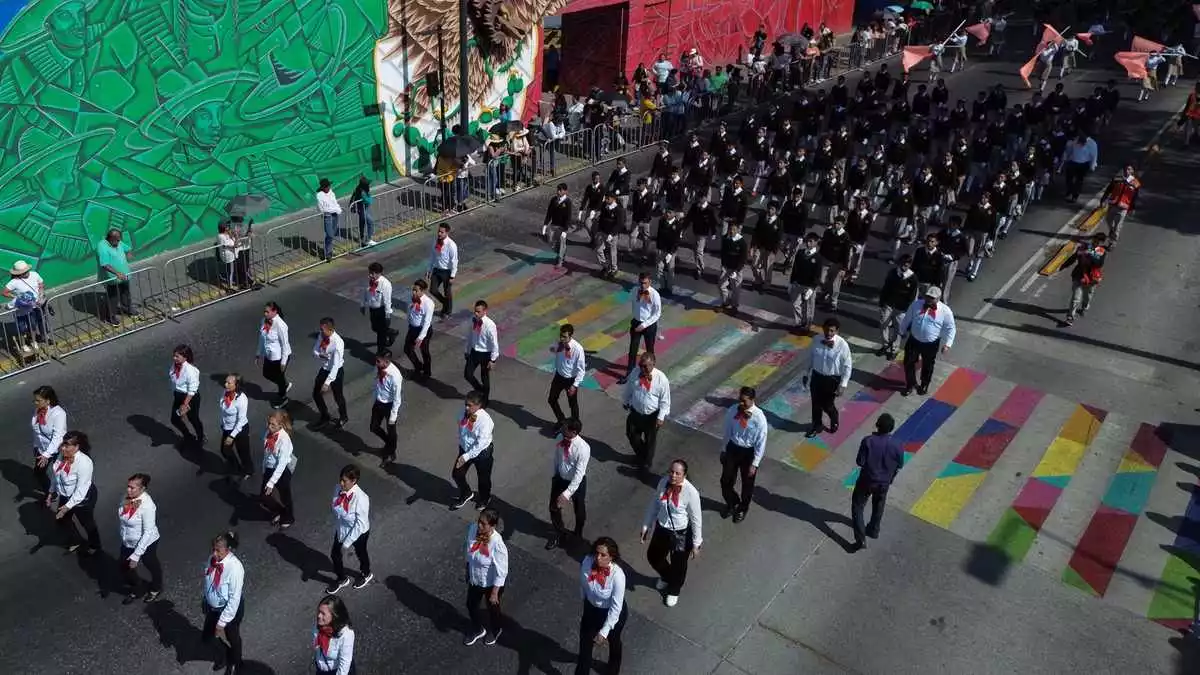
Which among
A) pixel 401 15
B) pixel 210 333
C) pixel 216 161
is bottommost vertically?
pixel 210 333

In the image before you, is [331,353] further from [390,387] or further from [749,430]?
[749,430]

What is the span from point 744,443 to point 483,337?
4.22 meters

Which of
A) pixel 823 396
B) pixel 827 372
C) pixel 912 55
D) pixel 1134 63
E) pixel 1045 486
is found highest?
pixel 1134 63

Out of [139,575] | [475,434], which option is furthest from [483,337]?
[139,575]

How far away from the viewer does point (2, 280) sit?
1698 centimetres

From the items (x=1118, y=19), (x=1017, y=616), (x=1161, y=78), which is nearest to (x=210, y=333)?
(x=1017, y=616)

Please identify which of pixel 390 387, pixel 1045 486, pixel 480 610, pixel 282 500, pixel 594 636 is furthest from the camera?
pixel 1045 486

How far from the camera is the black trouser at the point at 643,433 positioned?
12039 millimetres

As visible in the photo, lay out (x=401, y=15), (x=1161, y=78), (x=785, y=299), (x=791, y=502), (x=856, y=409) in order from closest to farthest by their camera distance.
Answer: (x=791, y=502)
(x=856, y=409)
(x=785, y=299)
(x=401, y=15)
(x=1161, y=78)

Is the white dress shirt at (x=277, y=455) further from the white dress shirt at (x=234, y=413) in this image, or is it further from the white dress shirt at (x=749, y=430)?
the white dress shirt at (x=749, y=430)

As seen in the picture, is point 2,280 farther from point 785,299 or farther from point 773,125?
point 773,125

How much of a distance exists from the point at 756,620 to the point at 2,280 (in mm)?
14428

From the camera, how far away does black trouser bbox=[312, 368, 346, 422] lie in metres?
12.9

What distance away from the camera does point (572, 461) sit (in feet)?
34.2
